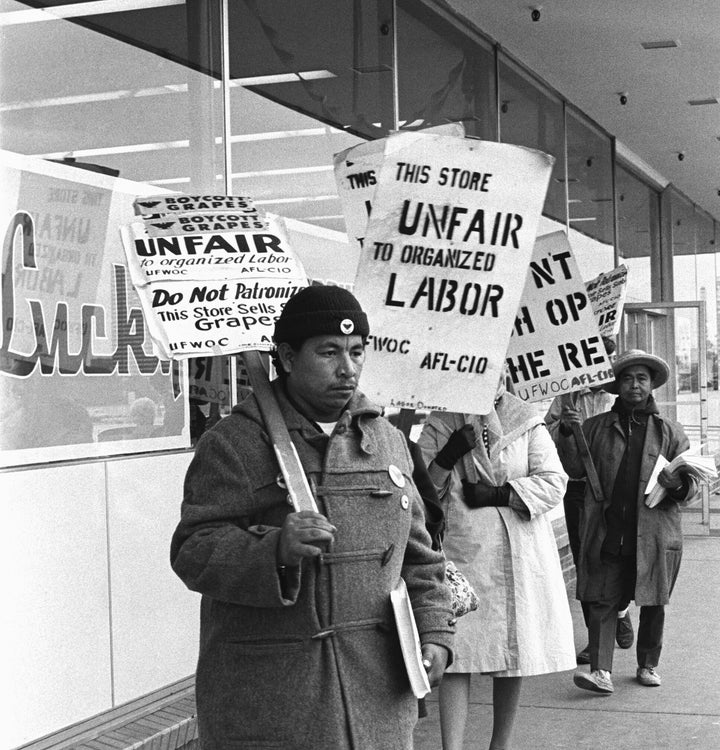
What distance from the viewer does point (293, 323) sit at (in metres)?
3.01

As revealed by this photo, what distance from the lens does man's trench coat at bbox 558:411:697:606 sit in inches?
278

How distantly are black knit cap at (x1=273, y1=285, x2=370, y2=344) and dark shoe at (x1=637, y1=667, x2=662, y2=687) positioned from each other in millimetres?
4866

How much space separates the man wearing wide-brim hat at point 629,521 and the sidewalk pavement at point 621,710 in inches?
6.5

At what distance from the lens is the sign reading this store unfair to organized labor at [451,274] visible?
13.6 ft

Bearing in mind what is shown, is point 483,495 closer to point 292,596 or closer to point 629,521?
point 629,521

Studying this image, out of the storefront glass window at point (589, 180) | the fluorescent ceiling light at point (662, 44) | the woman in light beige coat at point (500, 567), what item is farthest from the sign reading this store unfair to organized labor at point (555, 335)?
the storefront glass window at point (589, 180)

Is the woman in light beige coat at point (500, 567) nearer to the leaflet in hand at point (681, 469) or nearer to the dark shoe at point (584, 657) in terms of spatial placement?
the leaflet in hand at point (681, 469)

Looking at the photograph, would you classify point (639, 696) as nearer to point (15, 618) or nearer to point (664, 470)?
point (664, 470)

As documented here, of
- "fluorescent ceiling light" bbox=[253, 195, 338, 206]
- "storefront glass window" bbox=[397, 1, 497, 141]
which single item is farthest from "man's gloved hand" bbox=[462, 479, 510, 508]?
"storefront glass window" bbox=[397, 1, 497, 141]

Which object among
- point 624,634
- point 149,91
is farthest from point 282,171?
point 624,634

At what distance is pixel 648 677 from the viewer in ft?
23.9

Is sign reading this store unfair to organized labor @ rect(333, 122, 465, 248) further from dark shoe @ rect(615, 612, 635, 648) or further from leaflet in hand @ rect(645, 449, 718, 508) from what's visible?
dark shoe @ rect(615, 612, 635, 648)

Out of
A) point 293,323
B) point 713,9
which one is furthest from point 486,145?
point 713,9

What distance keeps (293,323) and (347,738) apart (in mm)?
940
